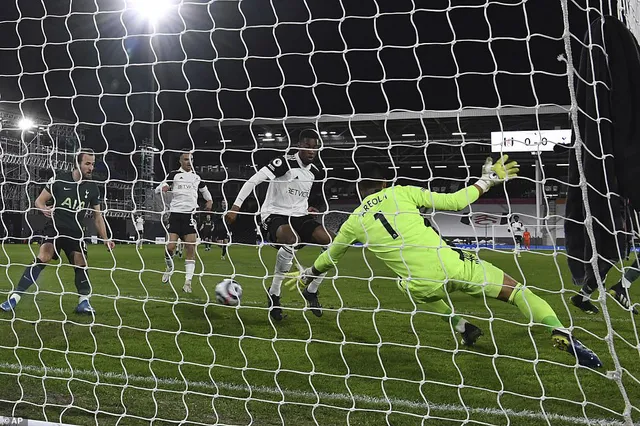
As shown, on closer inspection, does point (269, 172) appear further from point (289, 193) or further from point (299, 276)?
point (299, 276)

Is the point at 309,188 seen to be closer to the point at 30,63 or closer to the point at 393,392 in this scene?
the point at 393,392

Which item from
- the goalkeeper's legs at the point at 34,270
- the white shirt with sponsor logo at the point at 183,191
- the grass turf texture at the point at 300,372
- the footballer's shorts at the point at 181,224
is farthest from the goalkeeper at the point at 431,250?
the white shirt with sponsor logo at the point at 183,191

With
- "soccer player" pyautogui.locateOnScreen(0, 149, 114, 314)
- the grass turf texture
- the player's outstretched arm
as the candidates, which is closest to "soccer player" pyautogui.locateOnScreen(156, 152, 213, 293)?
the grass turf texture

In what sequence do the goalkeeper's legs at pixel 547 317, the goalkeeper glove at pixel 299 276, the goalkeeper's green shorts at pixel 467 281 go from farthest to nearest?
the goalkeeper glove at pixel 299 276
the goalkeeper's green shorts at pixel 467 281
the goalkeeper's legs at pixel 547 317

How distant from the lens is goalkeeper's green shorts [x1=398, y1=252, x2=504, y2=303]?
3.26 m

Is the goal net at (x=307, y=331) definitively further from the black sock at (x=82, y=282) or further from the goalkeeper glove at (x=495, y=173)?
the goalkeeper glove at (x=495, y=173)

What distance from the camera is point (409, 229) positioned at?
11.3ft

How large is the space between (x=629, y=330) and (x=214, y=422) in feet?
12.8

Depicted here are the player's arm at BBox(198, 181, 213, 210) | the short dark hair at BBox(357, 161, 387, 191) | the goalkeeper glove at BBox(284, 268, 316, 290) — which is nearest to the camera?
the short dark hair at BBox(357, 161, 387, 191)

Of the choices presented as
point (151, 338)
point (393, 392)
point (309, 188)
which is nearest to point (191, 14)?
point (309, 188)

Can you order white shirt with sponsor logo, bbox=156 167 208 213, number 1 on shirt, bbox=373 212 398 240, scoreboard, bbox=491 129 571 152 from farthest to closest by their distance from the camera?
white shirt with sponsor logo, bbox=156 167 208 213 < number 1 on shirt, bbox=373 212 398 240 < scoreboard, bbox=491 129 571 152

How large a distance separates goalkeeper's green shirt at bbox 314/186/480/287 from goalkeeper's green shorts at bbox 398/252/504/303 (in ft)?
0.07

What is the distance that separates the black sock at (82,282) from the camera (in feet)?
16.7

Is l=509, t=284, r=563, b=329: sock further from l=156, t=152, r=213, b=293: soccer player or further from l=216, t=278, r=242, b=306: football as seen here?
l=156, t=152, r=213, b=293: soccer player
